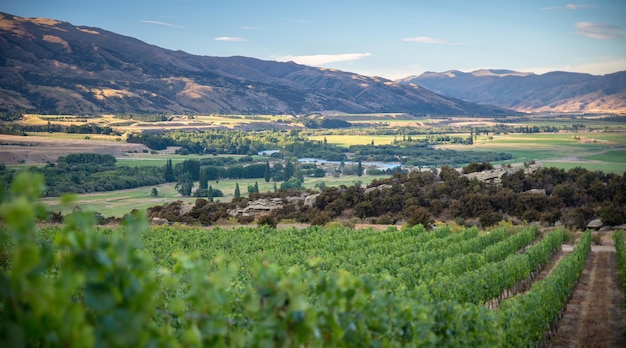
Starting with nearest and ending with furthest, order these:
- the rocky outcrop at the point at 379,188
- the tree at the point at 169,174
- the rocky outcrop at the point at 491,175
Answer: the rocky outcrop at the point at 379,188 < the rocky outcrop at the point at 491,175 < the tree at the point at 169,174

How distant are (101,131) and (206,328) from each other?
12943cm

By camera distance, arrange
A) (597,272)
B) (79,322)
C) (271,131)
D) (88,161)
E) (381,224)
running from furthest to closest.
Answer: (271,131), (88,161), (381,224), (597,272), (79,322)

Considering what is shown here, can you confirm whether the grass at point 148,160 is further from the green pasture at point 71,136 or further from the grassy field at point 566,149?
the grassy field at point 566,149

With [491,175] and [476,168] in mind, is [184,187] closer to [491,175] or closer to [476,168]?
[476,168]

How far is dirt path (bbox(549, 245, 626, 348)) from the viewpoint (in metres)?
16.2

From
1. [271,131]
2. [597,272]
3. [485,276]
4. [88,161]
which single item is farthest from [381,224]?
[271,131]

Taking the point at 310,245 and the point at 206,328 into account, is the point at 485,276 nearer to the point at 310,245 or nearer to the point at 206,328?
the point at 310,245

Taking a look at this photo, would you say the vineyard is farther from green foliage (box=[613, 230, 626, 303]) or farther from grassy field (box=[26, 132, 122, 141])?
grassy field (box=[26, 132, 122, 141])

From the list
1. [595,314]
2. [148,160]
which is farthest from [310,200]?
[148,160]

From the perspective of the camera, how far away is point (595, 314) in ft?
62.3

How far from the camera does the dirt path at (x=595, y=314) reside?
16.2 meters

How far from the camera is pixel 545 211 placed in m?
41.8

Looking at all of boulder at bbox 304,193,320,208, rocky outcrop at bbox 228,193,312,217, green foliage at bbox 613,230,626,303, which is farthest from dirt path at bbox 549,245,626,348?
rocky outcrop at bbox 228,193,312,217

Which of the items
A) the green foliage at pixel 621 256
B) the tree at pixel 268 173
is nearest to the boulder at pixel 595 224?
the green foliage at pixel 621 256
